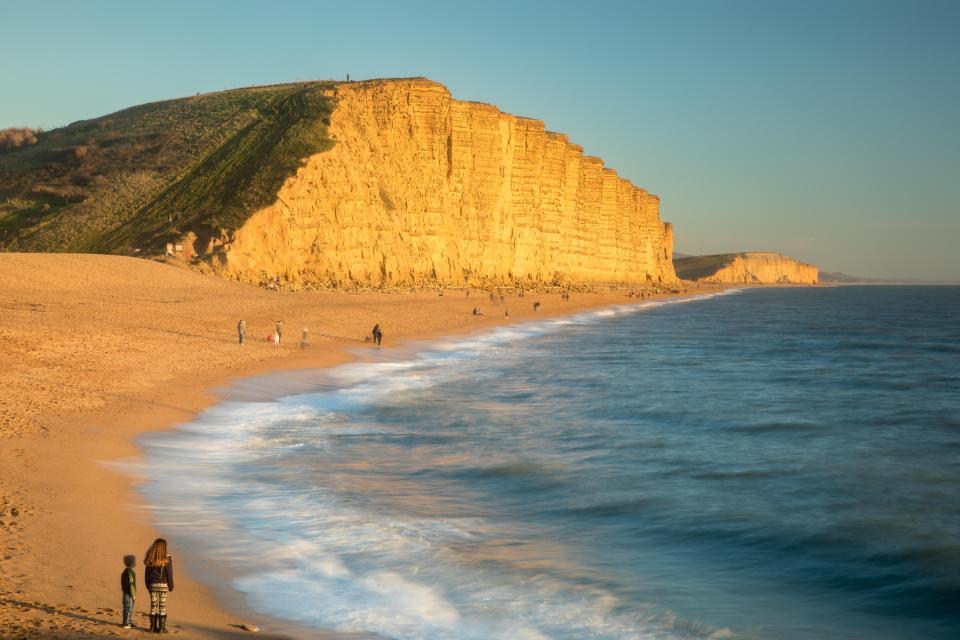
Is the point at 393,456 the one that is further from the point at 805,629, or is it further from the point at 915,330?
the point at 915,330

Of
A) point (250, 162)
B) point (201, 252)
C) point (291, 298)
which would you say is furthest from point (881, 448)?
point (250, 162)

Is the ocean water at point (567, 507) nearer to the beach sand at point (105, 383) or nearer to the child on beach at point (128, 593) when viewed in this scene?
the beach sand at point (105, 383)

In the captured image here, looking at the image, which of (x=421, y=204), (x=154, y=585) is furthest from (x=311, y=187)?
(x=154, y=585)

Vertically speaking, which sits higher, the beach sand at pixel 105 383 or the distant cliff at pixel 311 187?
the distant cliff at pixel 311 187

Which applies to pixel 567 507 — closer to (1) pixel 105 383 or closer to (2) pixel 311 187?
(1) pixel 105 383

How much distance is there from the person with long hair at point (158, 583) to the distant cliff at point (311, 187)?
4719 centimetres

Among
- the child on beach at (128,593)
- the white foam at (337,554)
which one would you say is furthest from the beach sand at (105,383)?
the white foam at (337,554)

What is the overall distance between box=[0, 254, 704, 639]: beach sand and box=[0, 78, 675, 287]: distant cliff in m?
9.61

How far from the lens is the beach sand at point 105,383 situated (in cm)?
889

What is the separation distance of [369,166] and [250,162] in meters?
9.14

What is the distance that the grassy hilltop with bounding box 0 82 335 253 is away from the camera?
60.0 metres

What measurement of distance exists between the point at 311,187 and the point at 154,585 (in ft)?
182

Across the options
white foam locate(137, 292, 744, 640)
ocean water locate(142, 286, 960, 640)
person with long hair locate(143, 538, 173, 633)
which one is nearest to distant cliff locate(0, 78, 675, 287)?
ocean water locate(142, 286, 960, 640)

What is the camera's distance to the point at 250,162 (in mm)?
66062
